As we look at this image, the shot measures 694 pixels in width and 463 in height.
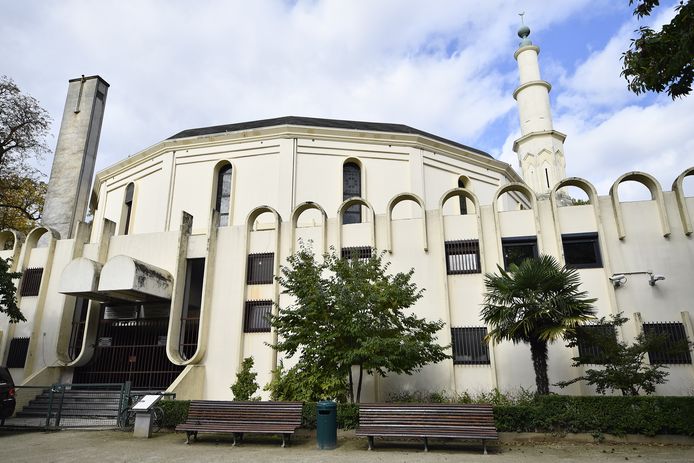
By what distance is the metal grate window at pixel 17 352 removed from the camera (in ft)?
67.7

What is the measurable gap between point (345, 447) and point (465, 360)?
664 cm

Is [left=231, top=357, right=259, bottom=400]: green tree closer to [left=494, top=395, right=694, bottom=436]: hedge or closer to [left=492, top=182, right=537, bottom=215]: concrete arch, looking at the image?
[left=494, top=395, right=694, bottom=436]: hedge

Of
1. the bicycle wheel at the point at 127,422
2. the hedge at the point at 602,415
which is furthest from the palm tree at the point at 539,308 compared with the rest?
the bicycle wheel at the point at 127,422

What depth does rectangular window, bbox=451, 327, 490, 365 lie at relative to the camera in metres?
16.2

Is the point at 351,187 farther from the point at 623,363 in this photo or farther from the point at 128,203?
the point at 623,363

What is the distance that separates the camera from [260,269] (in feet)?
63.2

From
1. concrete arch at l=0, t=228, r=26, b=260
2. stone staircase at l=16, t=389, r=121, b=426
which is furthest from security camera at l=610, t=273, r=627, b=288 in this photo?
concrete arch at l=0, t=228, r=26, b=260

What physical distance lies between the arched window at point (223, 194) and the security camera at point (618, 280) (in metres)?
17.6

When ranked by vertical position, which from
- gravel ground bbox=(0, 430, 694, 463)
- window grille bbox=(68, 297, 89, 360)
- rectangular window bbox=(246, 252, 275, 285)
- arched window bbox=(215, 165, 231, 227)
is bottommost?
gravel ground bbox=(0, 430, 694, 463)

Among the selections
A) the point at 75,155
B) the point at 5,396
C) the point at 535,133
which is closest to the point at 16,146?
the point at 75,155

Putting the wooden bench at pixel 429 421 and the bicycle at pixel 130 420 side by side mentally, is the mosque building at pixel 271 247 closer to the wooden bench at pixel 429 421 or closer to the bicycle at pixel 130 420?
the bicycle at pixel 130 420

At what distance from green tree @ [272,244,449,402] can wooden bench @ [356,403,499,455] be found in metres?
1.96

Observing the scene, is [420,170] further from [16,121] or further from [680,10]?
[16,121]

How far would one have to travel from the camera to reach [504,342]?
16.1 meters
